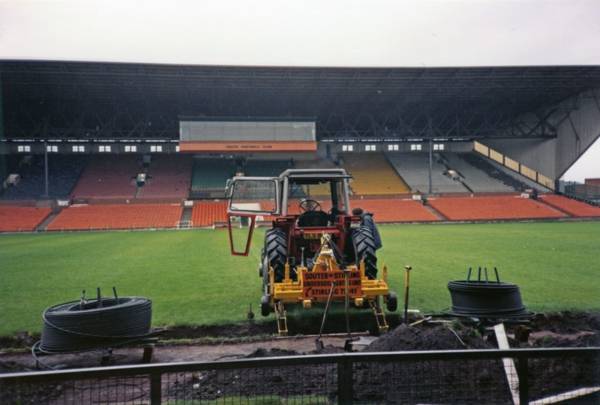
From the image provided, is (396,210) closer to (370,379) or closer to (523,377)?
(370,379)

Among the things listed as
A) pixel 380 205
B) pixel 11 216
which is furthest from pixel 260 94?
pixel 11 216

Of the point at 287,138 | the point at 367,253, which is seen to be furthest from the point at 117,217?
the point at 367,253

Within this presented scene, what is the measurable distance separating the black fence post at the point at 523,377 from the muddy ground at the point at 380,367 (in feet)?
0.30

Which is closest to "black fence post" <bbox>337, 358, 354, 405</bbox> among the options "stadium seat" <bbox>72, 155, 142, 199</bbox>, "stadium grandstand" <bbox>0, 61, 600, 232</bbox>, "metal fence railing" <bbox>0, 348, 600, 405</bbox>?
"metal fence railing" <bbox>0, 348, 600, 405</bbox>

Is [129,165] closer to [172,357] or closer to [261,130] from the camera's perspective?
[261,130]

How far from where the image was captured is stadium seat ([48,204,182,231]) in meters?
31.9

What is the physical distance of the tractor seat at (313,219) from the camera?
25.8 ft

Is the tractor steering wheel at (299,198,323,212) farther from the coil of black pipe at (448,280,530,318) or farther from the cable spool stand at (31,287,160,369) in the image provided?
the cable spool stand at (31,287,160,369)

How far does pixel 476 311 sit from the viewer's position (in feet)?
18.0

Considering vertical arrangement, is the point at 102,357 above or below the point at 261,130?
below

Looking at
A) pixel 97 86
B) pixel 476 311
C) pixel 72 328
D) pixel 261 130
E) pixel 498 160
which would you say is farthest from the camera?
pixel 498 160

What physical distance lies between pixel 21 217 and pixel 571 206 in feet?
125

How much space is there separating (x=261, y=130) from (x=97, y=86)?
10942 millimetres

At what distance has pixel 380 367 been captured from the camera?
3021 millimetres
